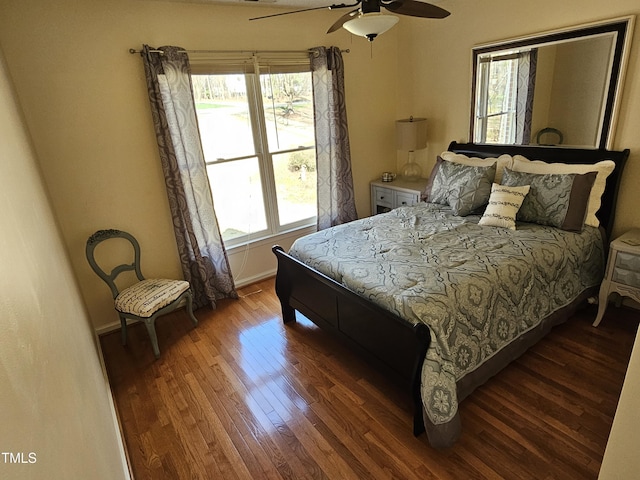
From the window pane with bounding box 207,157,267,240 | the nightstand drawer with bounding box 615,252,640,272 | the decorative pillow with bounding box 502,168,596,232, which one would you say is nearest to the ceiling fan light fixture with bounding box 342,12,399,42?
the decorative pillow with bounding box 502,168,596,232

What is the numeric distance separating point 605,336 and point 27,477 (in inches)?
127

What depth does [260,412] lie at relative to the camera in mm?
2223

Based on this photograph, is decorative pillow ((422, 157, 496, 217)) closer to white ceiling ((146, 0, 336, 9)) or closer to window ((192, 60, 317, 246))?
window ((192, 60, 317, 246))

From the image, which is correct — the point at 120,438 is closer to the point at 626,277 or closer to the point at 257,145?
the point at 257,145

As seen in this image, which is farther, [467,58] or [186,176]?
[467,58]

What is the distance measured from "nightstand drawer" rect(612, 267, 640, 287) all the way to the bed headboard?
50cm

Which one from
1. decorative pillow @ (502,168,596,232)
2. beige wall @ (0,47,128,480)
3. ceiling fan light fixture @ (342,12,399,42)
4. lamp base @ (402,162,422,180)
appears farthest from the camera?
lamp base @ (402,162,422,180)

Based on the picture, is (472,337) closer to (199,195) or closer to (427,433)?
(427,433)

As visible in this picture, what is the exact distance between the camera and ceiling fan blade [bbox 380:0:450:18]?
1838 mm

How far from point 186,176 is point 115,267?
93 centimetres

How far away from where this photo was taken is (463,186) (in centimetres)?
318

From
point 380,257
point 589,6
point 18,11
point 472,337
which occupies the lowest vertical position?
point 472,337

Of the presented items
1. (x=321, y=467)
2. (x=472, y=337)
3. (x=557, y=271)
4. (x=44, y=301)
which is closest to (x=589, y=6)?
(x=557, y=271)

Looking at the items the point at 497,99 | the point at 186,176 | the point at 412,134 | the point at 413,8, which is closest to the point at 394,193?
the point at 412,134
